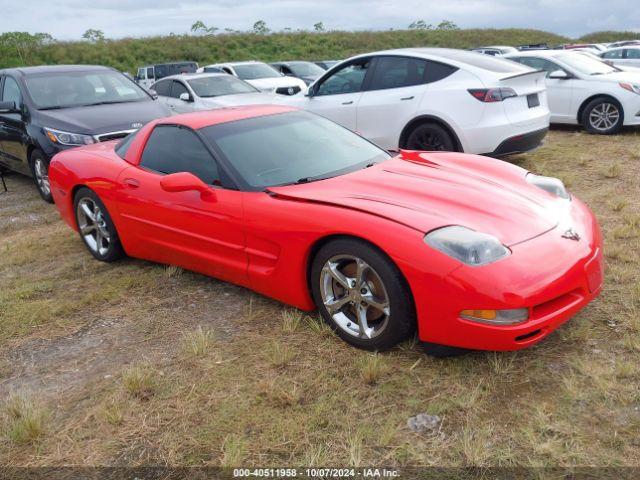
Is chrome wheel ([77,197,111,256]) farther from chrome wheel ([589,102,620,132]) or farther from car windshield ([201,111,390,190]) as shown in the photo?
chrome wheel ([589,102,620,132])

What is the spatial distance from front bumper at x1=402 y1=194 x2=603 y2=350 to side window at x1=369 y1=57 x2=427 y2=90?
4.65 metres

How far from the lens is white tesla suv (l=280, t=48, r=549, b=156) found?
6625 millimetres

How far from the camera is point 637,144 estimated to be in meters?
8.41

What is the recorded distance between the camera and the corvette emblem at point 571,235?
3167 mm

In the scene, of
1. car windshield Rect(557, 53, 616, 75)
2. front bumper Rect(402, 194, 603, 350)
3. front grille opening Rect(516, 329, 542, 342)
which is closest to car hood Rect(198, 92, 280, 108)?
car windshield Rect(557, 53, 616, 75)

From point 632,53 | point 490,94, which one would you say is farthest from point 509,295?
point 632,53

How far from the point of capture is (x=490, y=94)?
658 centimetres

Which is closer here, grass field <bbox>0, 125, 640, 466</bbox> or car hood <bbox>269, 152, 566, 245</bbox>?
grass field <bbox>0, 125, 640, 466</bbox>

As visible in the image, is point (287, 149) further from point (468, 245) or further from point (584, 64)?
point (584, 64)

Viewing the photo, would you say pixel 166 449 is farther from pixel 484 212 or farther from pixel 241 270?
pixel 484 212

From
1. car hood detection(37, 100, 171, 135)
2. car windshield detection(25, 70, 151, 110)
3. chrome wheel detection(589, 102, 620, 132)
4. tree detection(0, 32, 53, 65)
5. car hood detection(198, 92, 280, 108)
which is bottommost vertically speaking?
chrome wheel detection(589, 102, 620, 132)

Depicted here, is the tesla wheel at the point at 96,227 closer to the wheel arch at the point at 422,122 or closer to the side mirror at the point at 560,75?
the wheel arch at the point at 422,122

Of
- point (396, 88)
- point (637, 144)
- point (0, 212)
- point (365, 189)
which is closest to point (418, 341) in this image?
point (365, 189)

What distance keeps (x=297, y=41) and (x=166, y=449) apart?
142ft
